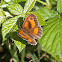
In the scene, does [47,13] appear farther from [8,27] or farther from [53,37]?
[8,27]

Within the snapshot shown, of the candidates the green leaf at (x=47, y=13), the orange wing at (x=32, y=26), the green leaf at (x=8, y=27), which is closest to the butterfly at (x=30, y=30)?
the orange wing at (x=32, y=26)

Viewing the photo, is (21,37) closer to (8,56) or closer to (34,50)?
(34,50)

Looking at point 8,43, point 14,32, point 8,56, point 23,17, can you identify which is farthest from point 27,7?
point 8,56

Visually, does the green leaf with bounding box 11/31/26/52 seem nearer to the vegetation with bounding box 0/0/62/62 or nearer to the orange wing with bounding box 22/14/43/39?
the vegetation with bounding box 0/0/62/62

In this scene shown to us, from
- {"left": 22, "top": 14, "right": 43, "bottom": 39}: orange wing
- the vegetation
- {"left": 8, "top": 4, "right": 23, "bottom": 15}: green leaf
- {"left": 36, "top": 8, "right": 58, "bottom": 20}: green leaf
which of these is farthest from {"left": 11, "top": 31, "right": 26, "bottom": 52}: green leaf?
{"left": 36, "top": 8, "right": 58, "bottom": 20}: green leaf

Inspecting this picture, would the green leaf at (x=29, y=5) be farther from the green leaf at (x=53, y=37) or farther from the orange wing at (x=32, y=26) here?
the green leaf at (x=53, y=37)

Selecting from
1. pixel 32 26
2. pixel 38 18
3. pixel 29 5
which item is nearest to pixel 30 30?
pixel 32 26
